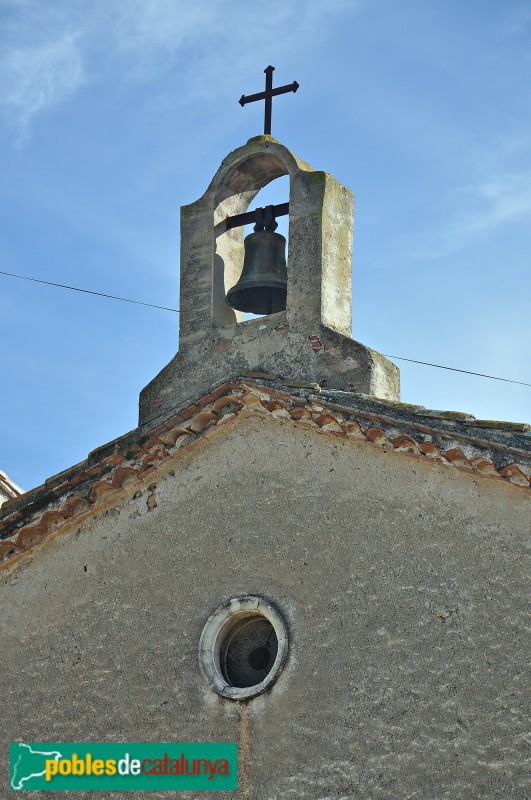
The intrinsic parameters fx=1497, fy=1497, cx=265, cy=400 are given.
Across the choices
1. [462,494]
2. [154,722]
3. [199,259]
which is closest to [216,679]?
[154,722]

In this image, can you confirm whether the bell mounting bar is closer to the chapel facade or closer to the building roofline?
the chapel facade

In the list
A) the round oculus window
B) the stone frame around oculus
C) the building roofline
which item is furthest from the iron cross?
the round oculus window

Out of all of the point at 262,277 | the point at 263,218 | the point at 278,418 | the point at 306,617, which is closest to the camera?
the point at 306,617

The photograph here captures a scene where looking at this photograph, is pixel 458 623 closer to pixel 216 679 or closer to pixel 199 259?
pixel 216 679

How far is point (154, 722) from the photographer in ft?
29.4

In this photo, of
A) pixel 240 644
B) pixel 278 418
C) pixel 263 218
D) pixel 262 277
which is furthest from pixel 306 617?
pixel 263 218

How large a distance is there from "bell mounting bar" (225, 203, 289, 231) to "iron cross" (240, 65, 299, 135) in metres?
0.59

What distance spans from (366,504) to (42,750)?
2532 mm

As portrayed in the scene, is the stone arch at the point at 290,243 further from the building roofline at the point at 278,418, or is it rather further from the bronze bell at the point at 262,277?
the building roofline at the point at 278,418

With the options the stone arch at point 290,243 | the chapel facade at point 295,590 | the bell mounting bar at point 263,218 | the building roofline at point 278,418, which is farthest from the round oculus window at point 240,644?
the bell mounting bar at point 263,218

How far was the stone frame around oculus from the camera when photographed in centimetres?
1062

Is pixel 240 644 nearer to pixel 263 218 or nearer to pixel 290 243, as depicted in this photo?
pixel 290 243

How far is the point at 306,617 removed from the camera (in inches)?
345

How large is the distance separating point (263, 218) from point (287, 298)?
37.8 inches
